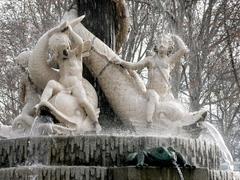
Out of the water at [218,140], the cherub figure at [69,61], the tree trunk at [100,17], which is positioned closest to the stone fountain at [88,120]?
the cherub figure at [69,61]

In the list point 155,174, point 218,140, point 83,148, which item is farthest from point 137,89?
point 155,174

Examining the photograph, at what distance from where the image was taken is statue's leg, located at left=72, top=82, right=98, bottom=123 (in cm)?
932

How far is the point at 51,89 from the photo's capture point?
928 centimetres

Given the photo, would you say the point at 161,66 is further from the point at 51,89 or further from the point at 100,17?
the point at 51,89

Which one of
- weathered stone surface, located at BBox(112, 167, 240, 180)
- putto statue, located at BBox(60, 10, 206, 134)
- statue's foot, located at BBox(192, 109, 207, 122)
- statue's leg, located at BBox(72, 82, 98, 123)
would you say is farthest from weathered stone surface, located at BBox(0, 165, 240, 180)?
putto statue, located at BBox(60, 10, 206, 134)

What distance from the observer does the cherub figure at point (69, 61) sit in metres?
9.38

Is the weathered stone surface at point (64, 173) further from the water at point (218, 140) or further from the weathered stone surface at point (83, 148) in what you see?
the water at point (218, 140)

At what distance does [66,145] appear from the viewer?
8109 mm

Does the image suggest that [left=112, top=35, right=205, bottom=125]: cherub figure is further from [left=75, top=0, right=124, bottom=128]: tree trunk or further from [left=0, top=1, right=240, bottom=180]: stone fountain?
[left=75, top=0, right=124, bottom=128]: tree trunk

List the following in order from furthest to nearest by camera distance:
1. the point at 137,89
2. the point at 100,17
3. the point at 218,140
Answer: the point at 100,17, the point at 137,89, the point at 218,140

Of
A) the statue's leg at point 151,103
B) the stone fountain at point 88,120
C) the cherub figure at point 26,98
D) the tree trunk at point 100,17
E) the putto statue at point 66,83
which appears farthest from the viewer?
the tree trunk at point 100,17

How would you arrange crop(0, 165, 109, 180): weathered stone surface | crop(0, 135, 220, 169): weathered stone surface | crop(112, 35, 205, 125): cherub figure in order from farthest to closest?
crop(112, 35, 205, 125): cherub figure → crop(0, 135, 220, 169): weathered stone surface → crop(0, 165, 109, 180): weathered stone surface

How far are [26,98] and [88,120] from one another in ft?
4.75

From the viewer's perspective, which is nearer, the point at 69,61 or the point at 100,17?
the point at 69,61
